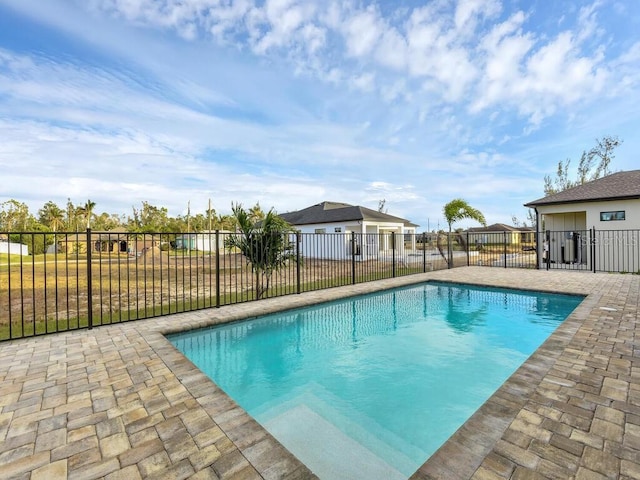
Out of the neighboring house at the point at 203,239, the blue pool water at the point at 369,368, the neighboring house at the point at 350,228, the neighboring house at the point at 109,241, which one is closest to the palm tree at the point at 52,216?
the neighboring house at the point at 109,241

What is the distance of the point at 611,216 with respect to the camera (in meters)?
12.2

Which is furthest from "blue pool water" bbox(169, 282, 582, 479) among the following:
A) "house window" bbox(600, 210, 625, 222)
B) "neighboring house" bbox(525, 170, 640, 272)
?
"house window" bbox(600, 210, 625, 222)

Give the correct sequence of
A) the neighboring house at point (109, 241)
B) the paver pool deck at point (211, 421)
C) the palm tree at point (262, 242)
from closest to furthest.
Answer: the paver pool deck at point (211, 421) → the neighboring house at point (109, 241) → the palm tree at point (262, 242)

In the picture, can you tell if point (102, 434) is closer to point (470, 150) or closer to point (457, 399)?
point (457, 399)

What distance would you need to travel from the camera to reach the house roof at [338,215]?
20375 millimetres

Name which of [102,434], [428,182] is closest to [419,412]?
[102,434]

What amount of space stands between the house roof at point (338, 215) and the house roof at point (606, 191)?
8.71 metres

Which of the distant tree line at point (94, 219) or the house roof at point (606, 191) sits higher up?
the distant tree line at point (94, 219)

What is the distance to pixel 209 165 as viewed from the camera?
19281 mm

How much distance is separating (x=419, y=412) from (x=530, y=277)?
923cm

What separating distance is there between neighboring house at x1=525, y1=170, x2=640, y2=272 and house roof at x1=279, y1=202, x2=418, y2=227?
8.89 metres

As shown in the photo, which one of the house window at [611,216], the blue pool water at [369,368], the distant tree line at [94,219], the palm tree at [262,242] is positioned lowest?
the blue pool water at [369,368]

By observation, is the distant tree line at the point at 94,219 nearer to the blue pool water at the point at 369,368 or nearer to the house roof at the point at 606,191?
the house roof at the point at 606,191

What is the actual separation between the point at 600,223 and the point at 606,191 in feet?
4.88
